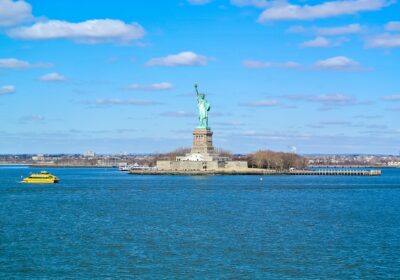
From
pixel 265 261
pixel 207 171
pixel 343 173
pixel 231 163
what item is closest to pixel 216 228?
pixel 265 261

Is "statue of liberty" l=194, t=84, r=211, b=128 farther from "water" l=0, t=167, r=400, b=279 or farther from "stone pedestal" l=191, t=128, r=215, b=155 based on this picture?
"water" l=0, t=167, r=400, b=279

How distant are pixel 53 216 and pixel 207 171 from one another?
65.6 metres

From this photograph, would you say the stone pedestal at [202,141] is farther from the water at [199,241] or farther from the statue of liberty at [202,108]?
the water at [199,241]

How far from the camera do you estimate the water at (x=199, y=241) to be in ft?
73.0

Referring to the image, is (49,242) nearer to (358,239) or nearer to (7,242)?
(7,242)

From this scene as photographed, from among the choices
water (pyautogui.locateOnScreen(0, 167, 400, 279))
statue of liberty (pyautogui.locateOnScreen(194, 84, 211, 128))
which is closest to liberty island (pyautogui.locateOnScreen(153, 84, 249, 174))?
statue of liberty (pyautogui.locateOnScreen(194, 84, 211, 128))

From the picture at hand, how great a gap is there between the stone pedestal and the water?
188 ft

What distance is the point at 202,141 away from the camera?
344ft

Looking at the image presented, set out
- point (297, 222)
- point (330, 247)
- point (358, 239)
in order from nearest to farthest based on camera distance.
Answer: point (330, 247) < point (358, 239) < point (297, 222)

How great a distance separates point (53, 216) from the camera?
38.2 m

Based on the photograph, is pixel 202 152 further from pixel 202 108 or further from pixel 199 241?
pixel 199 241

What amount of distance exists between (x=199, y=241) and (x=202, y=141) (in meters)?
77.1

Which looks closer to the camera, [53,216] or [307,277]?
[307,277]

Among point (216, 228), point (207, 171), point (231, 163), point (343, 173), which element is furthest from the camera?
point (343, 173)
